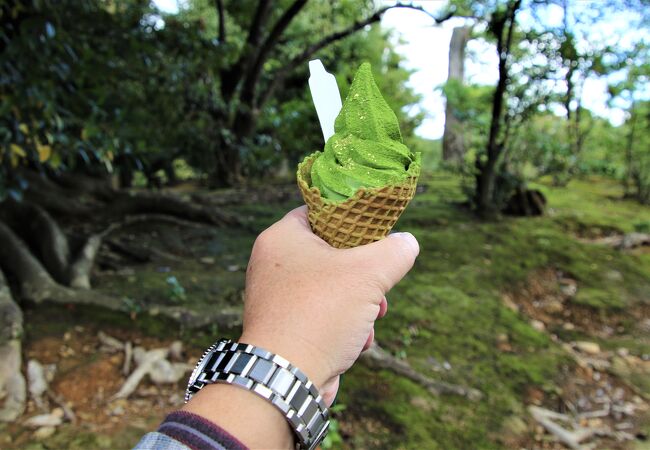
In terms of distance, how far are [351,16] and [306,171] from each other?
8.69 m

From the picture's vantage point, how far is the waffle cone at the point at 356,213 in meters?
1.50

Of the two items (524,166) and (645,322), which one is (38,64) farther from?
(524,166)

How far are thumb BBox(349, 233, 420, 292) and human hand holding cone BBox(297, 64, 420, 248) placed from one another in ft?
0.77

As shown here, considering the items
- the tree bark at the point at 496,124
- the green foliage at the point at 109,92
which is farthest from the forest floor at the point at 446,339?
the green foliage at the point at 109,92

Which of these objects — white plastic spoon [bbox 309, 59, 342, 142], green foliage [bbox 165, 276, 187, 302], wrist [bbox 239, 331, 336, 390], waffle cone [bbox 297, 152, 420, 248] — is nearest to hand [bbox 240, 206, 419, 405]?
wrist [bbox 239, 331, 336, 390]

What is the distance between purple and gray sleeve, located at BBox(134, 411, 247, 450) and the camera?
872 millimetres

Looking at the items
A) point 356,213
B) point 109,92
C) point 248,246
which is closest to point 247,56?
point 248,246

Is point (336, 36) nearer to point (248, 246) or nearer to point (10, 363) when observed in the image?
point (248, 246)

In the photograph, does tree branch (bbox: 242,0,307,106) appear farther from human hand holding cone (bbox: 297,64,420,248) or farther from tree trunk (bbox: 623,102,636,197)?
tree trunk (bbox: 623,102,636,197)

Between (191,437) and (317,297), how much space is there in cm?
38

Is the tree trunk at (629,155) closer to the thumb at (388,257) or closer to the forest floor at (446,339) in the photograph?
the forest floor at (446,339)

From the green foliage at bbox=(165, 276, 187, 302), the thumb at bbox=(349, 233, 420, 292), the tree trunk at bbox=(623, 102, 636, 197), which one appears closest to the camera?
the thumb at bbox=(349, 233, 420, 292)

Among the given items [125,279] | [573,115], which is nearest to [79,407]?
[125,279]

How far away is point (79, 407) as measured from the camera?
9.46 ft
